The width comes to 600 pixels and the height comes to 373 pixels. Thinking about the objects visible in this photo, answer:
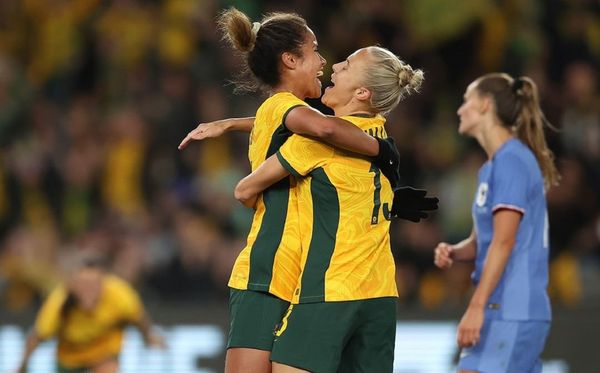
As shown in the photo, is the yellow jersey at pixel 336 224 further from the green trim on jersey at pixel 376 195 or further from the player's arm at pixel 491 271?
the player's arm at pixel 491 271

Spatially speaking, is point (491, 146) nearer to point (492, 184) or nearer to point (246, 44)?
point (492, 184)

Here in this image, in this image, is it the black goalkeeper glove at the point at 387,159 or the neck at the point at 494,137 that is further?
the neck at the point at 494,137

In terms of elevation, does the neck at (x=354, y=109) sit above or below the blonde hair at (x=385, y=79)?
below

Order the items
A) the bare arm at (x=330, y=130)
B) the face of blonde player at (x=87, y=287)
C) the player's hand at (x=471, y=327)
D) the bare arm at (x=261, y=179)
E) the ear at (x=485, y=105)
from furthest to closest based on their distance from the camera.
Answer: the face of blonde player at (x=87, y=287)
the ear at (x=485, y=105)
the player's hand at (x=471, y=327)
the bare arm at (x=261, y=179)
the bare arm at (x=330, y=130)

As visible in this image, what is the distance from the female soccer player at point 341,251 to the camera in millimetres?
4453

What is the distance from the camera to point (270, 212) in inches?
182

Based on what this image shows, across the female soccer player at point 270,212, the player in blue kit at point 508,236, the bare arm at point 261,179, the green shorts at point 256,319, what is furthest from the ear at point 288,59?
the player in blue kit at point 508,236

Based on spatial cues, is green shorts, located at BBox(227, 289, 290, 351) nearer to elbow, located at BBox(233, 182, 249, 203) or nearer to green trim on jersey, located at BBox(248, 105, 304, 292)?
green trim on jersey, located at BBox(248, 105, 304, 292)

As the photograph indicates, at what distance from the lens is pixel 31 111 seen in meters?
11.8

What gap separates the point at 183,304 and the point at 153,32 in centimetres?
307

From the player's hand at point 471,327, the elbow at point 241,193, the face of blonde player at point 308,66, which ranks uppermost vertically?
the face of blonde player at point 308,66

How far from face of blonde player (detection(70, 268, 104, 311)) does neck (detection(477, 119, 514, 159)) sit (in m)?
3.98

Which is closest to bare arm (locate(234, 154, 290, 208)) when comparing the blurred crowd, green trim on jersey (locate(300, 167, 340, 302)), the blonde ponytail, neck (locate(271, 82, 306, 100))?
green trim on jersey (locate(300, 167, 340, 302))

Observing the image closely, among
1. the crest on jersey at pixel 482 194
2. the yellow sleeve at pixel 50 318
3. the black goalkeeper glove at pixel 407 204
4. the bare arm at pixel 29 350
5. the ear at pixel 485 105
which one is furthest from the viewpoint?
the yellow sleeve at pixel 50 318
